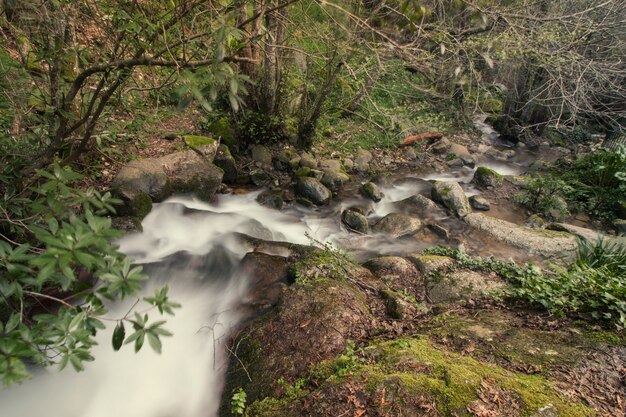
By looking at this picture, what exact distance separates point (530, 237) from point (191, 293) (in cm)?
588

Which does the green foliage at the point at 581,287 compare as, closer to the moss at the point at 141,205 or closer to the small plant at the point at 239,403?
the small plant at the point at 239,403

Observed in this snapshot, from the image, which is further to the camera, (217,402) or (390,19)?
(390,19)

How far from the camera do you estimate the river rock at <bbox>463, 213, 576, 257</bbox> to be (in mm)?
6484

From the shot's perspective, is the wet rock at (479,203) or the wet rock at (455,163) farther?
the wet rock at (455,163)

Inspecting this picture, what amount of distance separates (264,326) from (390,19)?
7324 millimetres

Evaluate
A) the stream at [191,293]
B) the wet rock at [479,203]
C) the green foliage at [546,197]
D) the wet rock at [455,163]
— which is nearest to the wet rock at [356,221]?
the stream at [191,293]

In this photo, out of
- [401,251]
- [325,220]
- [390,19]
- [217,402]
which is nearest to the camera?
[217,402]

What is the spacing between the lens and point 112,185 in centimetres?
576

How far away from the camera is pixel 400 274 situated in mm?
4961

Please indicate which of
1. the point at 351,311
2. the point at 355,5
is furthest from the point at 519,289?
→ the point at 355,5

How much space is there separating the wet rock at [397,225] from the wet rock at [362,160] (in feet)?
7.51

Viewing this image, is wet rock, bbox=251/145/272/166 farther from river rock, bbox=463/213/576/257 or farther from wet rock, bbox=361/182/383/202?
river rock, bbox=463/213/576/257

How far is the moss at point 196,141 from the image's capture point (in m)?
7.29

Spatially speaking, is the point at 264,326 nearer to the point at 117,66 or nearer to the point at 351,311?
the point at 351,311
